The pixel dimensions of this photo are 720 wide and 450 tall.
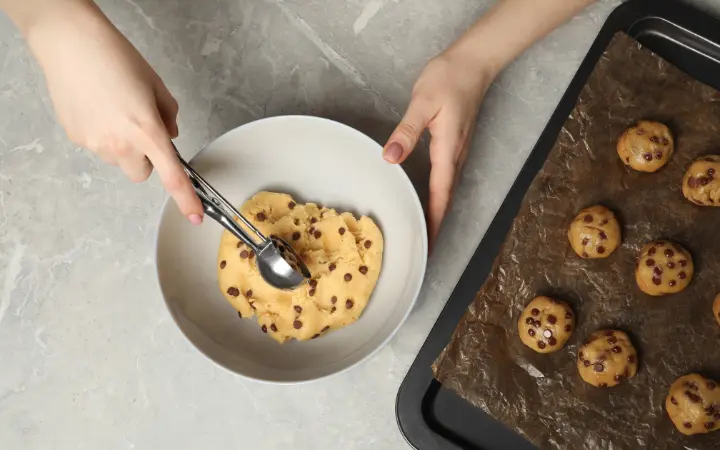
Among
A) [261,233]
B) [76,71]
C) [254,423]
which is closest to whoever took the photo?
[76,71]

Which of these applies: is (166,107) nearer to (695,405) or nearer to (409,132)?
(409,132)

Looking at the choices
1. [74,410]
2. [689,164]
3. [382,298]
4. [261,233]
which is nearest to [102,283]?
[74,410]

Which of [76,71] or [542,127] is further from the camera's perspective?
[542,127]

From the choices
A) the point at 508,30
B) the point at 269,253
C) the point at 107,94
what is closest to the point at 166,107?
the point at 107,94

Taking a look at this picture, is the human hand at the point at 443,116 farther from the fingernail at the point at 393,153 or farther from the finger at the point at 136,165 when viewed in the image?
the finger at the point at 136,165

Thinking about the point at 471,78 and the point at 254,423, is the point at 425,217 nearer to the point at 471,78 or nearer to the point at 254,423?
the point at 471,78

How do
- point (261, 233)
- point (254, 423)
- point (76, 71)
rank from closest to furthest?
point (76, 71) < point (261, 233) < point (254, 423)
